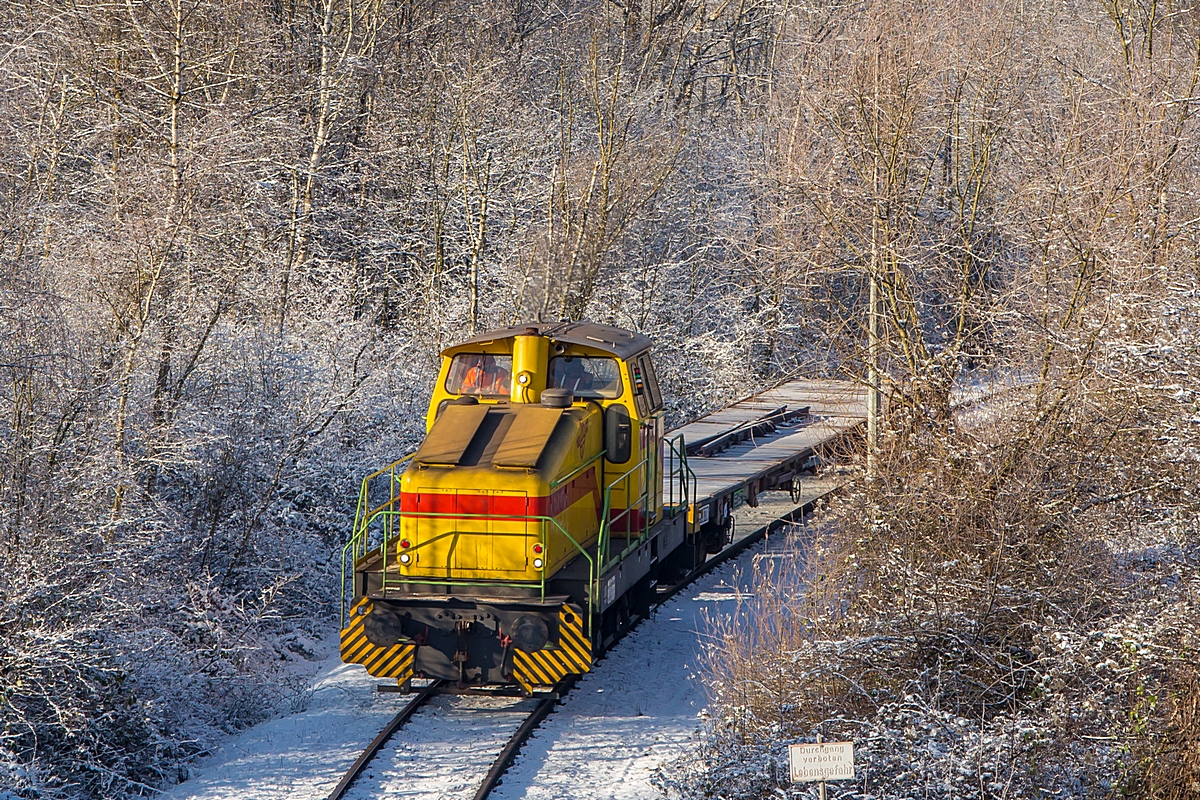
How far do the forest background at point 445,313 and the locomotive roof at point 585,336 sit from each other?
6.58 feet

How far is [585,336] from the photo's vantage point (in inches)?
465

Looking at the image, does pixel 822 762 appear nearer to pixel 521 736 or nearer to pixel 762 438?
pixel 521 736

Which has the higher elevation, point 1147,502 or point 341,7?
point 341,7

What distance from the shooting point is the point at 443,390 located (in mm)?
11766

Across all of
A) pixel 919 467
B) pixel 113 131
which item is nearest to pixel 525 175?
pixel 113 131

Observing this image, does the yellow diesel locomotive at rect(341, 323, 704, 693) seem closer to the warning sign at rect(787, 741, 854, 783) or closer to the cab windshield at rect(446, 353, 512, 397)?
the cab windshield at rect(446, 353, 512, 397)

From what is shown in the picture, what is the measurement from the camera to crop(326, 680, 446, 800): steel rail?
8.84m

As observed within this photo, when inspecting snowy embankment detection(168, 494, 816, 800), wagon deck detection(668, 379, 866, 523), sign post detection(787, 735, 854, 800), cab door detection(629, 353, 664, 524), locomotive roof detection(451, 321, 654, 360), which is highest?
locomotive roof detection(451, 321, 654, 360)

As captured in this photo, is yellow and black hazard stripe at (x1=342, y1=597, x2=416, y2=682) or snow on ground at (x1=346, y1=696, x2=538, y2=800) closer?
snow on ground at (x1=346, y1=696, x2=538, y2=800)

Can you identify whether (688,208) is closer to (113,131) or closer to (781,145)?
(781,145)

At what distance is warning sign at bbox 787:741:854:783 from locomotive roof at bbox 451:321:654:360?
5186 millimetres

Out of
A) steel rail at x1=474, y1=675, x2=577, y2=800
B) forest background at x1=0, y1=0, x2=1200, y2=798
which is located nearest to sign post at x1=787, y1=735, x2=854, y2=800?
forest background at x1=0, y1=0, x2=1200, y2=798

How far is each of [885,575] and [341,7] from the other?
20.2 meters

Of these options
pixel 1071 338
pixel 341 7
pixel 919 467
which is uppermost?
pixel 341 7
